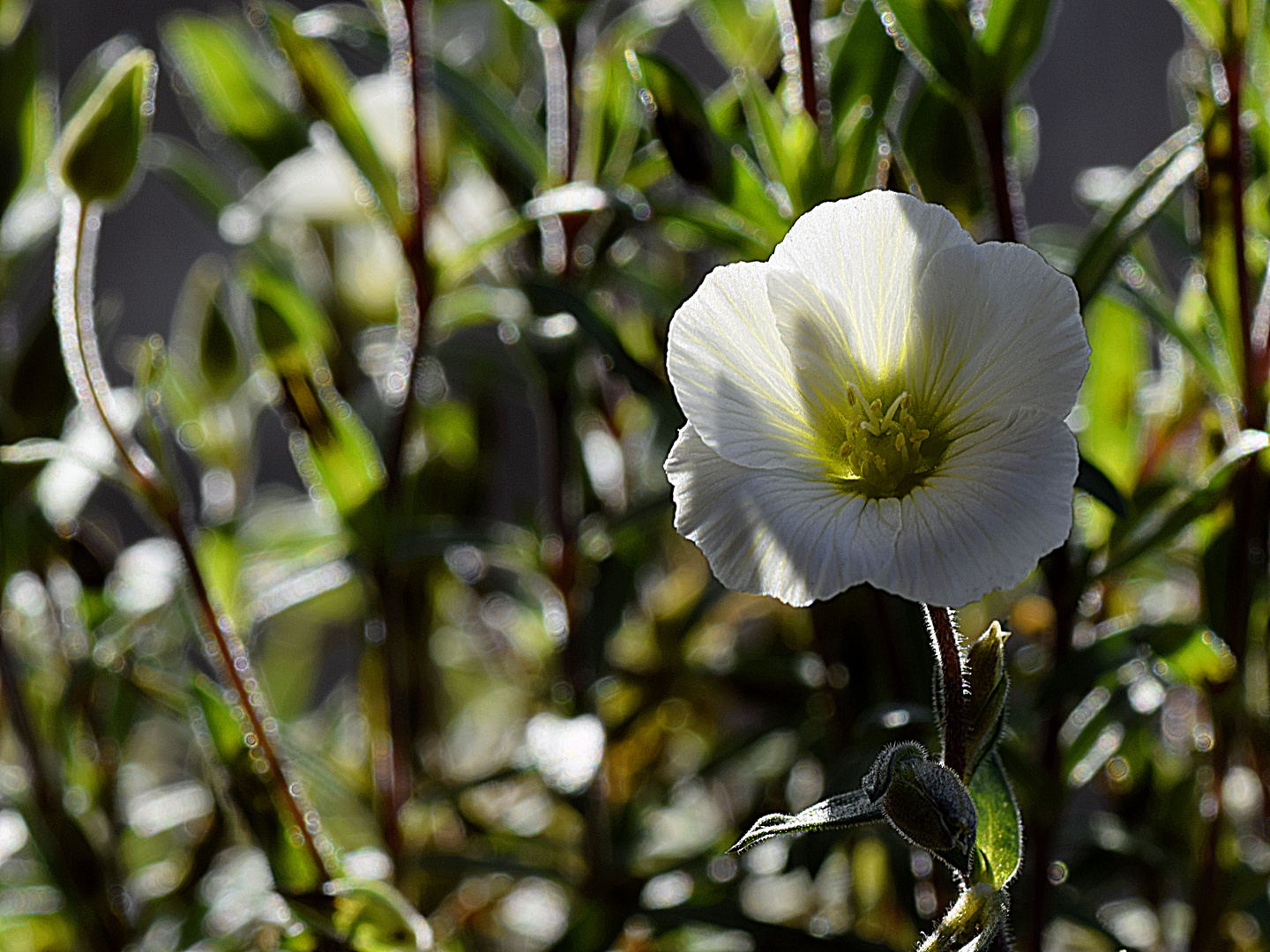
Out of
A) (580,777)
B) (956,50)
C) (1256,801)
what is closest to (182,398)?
(580,777)

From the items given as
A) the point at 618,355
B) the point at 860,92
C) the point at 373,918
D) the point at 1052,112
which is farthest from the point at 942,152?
the point at 1052,112

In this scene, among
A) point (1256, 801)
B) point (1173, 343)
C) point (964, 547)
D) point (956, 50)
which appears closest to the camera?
point (964, 547)

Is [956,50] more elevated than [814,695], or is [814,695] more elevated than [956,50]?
[956,50]

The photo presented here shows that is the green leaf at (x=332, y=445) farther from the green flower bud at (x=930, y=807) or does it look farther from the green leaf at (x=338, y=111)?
the green flower bud at (x=930, y=807)

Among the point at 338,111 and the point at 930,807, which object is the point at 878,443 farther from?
the point at 338,111

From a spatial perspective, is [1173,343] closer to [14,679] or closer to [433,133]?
[433,133]

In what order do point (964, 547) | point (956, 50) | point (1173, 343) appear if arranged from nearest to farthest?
point (964, 547), point (956, 50), point (1173, 343)

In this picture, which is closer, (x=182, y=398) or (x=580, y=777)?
(x=580, y=777)
